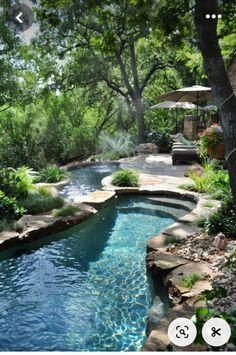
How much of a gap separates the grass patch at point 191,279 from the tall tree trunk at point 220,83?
0.80 meters

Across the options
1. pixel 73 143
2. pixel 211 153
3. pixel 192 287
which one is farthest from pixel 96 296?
pixel 73 143

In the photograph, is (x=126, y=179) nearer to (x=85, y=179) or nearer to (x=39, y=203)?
(x=85, y=179)

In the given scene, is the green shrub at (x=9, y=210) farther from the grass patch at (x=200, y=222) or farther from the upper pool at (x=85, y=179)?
the grass patch at (x=200, y=222)

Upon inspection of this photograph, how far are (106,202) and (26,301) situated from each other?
3.37m

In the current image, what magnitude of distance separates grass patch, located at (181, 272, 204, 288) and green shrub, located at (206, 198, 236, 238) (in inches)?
45.3

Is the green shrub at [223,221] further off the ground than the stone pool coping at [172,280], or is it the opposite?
the green shrub at [223,221]

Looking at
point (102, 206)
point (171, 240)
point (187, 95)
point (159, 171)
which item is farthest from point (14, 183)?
point (187, 95)

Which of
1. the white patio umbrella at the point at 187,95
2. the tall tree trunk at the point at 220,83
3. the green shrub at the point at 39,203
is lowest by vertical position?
the green shrub at the point at 39,203

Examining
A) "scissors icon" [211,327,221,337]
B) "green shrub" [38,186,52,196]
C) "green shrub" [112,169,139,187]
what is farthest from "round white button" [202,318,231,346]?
"green shrub" [112,169,139,187]

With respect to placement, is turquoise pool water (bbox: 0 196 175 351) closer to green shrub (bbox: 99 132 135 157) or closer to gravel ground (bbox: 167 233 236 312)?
gravel ground (bbox: 167 233 236 312)

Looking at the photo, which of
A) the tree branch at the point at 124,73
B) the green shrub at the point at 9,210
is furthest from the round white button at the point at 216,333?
the tree branch at the point at 124,73

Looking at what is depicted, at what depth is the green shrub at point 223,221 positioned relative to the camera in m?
4.20

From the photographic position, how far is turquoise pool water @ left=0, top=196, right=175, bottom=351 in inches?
103

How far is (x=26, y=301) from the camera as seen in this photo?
322 cm
